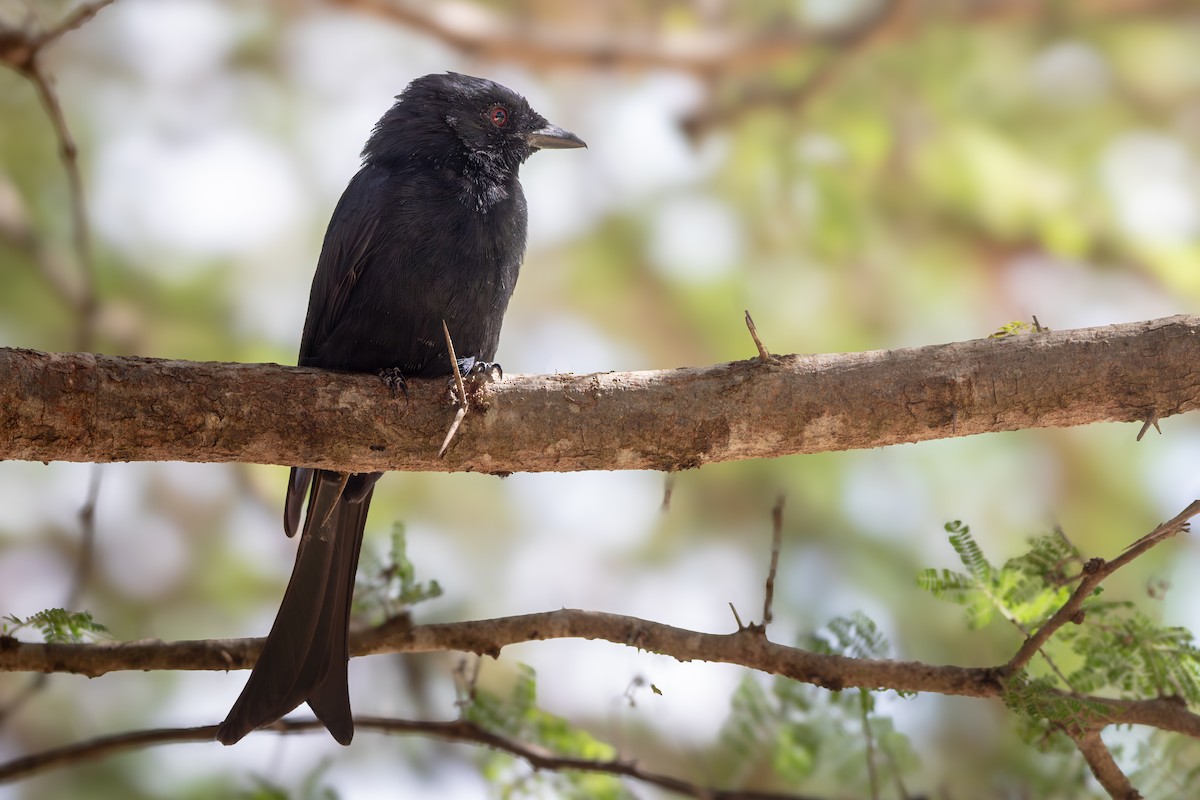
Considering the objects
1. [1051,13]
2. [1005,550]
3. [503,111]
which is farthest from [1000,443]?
[503,111]

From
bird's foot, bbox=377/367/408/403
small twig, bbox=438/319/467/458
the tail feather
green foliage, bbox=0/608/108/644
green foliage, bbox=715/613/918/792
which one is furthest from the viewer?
green foliage, bbox=715/613/918/792

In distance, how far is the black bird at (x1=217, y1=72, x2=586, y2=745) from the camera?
3.15 metres

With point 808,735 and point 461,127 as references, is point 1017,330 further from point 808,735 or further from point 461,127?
→ point 461,127

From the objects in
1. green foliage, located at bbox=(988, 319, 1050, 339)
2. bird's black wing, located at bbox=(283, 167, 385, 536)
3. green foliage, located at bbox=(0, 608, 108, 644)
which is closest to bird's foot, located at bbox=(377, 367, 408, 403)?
bird's black wing, located at bbox=(283, 167, 385, 536)

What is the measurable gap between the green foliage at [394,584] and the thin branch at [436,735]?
34 cm

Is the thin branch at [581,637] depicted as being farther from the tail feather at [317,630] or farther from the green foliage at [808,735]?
the green foliage at [808,735]

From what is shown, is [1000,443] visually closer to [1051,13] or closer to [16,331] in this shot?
[1051,13]

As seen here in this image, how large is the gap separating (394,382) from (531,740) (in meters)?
1.21

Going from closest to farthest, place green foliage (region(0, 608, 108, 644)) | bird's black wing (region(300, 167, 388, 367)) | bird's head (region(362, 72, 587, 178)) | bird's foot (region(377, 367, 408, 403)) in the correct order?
green foliage (region(0, 608, 108, 644))
bird's foot (region(377, 367, 408, 403))
bird's black wing (region(300, 167, 388, 367))
bird's head (region(362, 72, 587, 178))

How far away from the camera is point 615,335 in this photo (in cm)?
656

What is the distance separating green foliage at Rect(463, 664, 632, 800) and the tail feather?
1.29ft

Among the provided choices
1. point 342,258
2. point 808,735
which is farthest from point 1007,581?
point 342,258

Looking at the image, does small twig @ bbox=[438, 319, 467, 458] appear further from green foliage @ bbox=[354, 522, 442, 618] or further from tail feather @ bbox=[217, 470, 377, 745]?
tail feather @ bbox=[217, 470, 377, 745]

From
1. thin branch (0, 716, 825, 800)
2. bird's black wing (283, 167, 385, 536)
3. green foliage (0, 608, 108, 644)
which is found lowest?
thin branch (0, 716, 825, 800)
